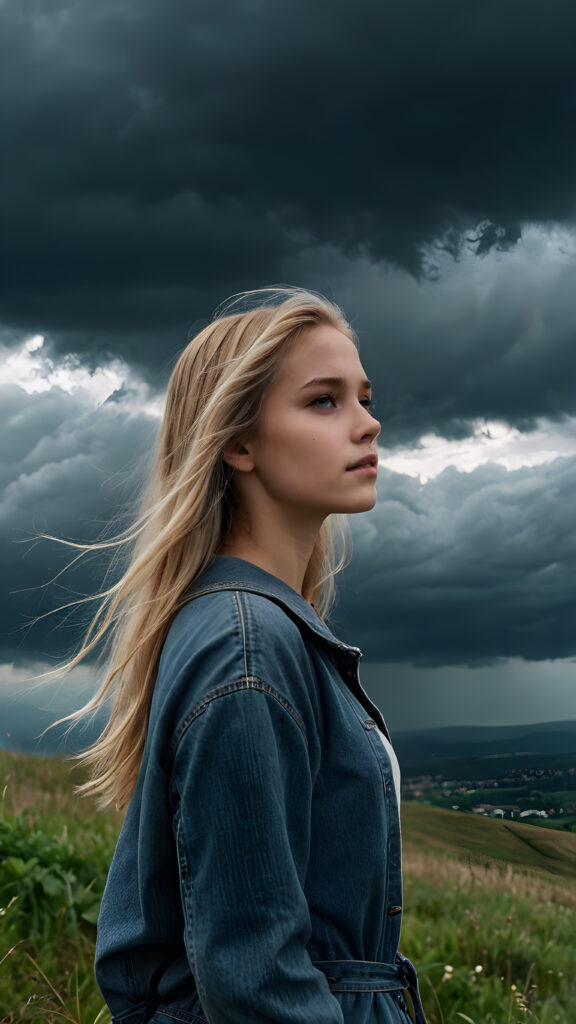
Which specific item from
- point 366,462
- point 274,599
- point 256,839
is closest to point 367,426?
point 366,462

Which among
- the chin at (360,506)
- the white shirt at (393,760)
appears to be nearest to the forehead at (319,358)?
the chin at (360,506)

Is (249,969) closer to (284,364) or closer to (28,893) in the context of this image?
(284,364)

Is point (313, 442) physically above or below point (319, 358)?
below

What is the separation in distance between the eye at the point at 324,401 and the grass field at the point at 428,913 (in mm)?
2970

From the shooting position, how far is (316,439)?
247 centimetres

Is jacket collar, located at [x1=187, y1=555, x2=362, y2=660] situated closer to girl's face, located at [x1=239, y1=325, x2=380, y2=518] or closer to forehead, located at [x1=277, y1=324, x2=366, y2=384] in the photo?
girl's face, located at [x1=239, y1=325, x2=380, y2=518]

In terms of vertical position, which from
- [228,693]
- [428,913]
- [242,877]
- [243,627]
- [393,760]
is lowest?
[428,913]

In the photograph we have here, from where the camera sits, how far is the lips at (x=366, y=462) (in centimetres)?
251

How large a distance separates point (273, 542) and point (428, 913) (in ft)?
14.7

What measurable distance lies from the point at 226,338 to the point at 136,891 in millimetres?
1615

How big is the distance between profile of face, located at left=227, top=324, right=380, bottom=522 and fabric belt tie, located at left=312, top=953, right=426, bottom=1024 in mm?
1137

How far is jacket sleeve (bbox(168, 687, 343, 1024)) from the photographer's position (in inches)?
67.4

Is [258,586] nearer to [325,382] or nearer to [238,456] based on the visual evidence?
[238,456]

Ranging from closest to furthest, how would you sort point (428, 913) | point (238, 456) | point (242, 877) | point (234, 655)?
1. point (242, 877)
2. point (234, 655)
3. point (238, 456)
4. point (428, 913)
